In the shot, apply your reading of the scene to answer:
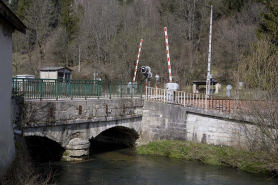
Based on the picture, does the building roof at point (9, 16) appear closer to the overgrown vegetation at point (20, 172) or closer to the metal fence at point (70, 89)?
the metal fence at point (70, 89)

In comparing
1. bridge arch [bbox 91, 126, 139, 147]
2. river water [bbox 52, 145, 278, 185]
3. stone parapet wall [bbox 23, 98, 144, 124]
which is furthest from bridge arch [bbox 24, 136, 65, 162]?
bridge arch [bbox 91, 126, 139, 147]

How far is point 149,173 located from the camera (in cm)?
1341

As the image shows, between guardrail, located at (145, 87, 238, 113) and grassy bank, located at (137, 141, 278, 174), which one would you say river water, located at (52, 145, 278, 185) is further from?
guardrail, located at (145, 87, 238, 113)

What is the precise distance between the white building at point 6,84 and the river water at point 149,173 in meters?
3.05

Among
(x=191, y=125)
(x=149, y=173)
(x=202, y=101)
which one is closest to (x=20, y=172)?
(x=149, y=173)

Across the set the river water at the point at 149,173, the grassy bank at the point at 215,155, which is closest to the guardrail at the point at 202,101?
the grassy bank at the point at 215,155

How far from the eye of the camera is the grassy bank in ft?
42.3

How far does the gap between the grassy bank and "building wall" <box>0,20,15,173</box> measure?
8.12 meters

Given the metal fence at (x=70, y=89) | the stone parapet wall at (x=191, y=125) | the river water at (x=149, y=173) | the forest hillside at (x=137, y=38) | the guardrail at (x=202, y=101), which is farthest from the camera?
the forest hillside at (x=137, y=38)

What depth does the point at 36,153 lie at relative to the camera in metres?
16.1

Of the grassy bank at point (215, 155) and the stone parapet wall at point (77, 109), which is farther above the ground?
the stone parapet wall at point (77, 109)

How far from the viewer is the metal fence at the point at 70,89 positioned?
13070mm

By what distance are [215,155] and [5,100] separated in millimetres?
9180

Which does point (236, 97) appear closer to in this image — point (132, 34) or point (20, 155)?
point (20, 155)
